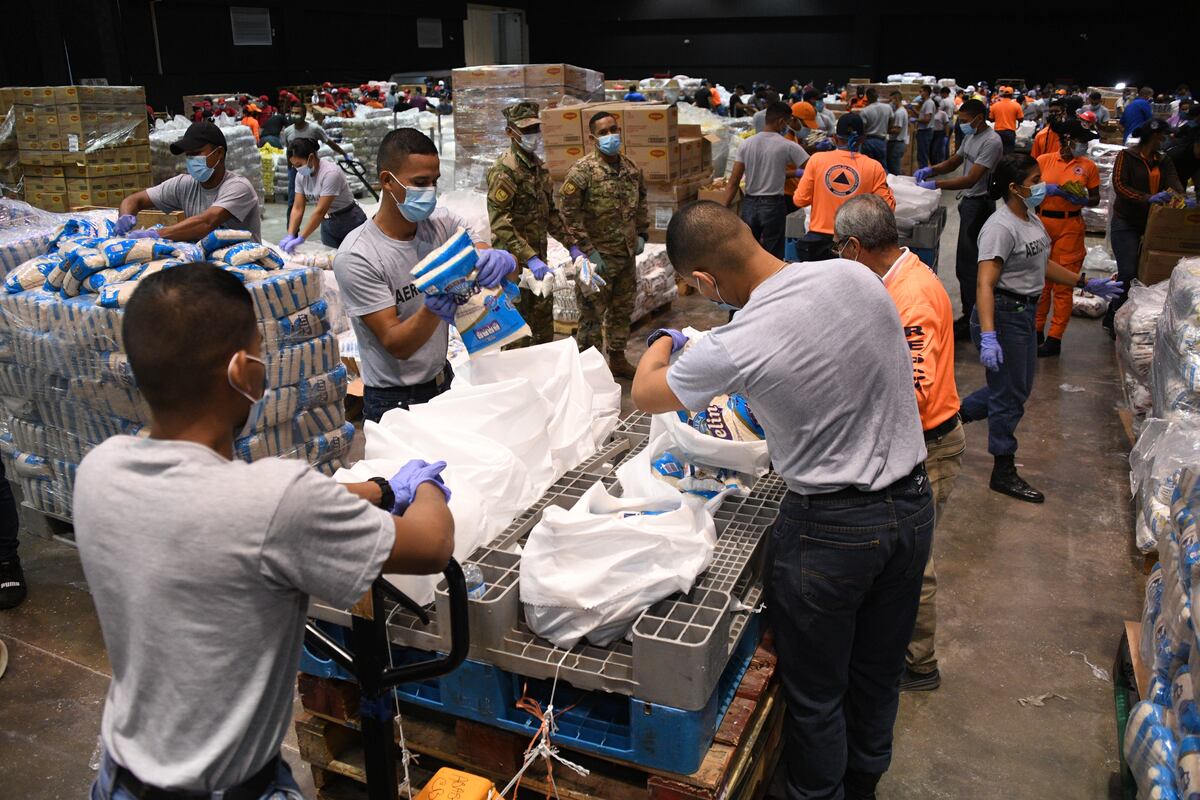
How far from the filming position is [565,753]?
7.57 feet

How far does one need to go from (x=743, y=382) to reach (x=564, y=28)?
34.8m

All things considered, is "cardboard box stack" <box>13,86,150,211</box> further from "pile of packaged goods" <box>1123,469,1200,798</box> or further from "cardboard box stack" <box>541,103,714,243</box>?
"pile of packaged goods" <box>1123,469,1200,798</box>

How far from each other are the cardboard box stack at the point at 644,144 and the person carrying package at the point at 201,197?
4060 millimetres

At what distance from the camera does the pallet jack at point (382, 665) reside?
179 centimetres

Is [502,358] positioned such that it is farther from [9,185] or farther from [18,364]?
[9,185]

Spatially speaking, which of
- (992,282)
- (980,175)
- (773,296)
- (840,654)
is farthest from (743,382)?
(980,175)

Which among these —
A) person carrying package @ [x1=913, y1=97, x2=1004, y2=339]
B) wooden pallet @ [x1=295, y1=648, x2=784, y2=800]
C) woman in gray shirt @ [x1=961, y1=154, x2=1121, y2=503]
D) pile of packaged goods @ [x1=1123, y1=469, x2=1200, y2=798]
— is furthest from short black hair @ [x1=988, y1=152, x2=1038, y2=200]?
wooden pallet @ [x1=295, y1=648, x2=784, y2=800]

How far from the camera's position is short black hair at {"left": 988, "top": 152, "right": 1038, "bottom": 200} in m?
4.70

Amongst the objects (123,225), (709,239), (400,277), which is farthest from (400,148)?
(123,225)

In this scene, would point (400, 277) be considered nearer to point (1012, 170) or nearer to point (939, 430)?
point (939, 430)

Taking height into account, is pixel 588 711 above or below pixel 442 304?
below

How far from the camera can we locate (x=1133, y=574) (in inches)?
170

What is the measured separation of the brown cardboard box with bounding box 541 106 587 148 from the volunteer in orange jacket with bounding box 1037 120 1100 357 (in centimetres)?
419

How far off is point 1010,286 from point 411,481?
12.8ft
